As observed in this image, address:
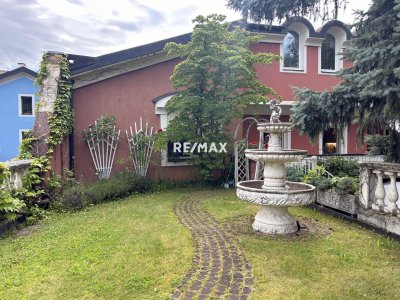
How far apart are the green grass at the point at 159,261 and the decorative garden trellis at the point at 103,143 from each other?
159 inches

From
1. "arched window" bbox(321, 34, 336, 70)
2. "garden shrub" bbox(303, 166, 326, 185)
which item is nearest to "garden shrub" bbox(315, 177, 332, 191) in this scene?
"garden shrub" bbox(303, 166, 326, 185)

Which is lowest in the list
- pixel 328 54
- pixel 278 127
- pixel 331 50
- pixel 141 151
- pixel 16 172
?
pixel 16 172

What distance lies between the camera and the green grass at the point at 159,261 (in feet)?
10.2

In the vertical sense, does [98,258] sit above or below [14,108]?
below

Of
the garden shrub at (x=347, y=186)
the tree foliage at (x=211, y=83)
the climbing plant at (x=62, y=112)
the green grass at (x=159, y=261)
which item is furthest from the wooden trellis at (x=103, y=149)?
Result: the garden shrub at (x=347, y=186)

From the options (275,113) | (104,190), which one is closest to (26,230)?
(104,190)

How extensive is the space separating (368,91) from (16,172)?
6.99 meters

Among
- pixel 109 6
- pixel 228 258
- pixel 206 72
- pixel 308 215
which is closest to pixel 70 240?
pixel 228 258

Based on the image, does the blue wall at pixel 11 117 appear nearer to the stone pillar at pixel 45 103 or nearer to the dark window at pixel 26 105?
the dark window at pixel 26 105

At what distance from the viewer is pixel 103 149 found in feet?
32.6

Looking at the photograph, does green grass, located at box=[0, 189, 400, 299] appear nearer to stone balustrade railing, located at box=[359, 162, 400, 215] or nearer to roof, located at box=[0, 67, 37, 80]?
stone balustrade railing, located at box=[359, 162, 400, 215]

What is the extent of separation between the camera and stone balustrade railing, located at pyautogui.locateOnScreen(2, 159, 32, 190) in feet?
19.8

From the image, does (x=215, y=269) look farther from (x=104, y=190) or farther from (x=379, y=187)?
(x=104, y=190)

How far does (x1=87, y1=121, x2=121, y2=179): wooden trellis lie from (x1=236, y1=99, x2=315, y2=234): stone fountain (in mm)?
6189
